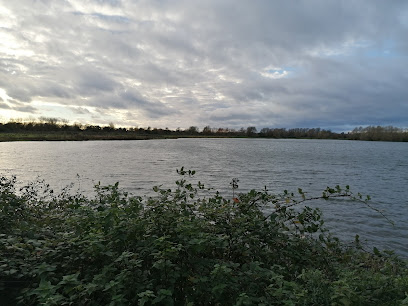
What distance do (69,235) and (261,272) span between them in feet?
9.56

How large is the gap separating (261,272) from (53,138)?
10025cm

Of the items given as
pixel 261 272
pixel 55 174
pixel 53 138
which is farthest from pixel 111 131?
pixel 261 272

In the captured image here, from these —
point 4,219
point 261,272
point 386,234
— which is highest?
point 4,219

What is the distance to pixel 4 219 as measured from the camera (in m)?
5.07

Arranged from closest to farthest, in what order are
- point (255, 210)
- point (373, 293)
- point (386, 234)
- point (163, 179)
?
point (373, 293) → point (255, 210) → point (386, 234) → point (163, 179)

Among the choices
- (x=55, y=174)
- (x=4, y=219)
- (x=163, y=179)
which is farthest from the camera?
(x=55, y=174)

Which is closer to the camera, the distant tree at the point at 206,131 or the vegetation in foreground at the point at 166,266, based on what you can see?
the vegetation in foreground at the point at 166,266

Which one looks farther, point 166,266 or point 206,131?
point 206,131

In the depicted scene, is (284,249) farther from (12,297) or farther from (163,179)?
(163,179)

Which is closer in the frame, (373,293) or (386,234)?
(373,293)

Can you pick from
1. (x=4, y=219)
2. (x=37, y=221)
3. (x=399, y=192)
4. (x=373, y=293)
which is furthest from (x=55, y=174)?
(x=399, y=192)

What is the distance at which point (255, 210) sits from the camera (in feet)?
19.7

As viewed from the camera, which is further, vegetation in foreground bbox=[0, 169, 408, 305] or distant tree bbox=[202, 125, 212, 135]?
distant tree bbox=[202, 125, 212, 135]

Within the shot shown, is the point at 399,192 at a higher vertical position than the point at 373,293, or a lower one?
lower
